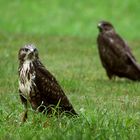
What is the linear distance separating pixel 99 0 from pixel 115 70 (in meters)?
13.3

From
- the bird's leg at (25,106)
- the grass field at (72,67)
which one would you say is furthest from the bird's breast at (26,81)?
the grass field at (72,67)

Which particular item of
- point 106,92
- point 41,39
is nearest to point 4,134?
point 106,92

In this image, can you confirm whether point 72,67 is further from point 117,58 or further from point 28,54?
point 28,54

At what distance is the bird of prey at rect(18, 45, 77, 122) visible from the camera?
9867 millimetres

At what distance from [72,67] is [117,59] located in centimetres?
138

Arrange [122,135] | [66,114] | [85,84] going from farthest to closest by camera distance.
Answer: [85,84] < [66,114] < [122,135]

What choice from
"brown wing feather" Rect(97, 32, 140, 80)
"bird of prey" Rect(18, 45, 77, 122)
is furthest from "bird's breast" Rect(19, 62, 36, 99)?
"brown wing feather" Rect(97, 32, 140, 80)

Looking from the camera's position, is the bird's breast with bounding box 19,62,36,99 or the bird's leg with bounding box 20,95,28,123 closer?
the bird's leg with bounding box 20,95,28,123

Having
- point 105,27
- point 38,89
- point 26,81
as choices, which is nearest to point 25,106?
point 38,89

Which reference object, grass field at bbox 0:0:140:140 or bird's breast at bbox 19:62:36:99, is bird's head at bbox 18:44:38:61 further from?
grass field at bbox 0:0:140:140

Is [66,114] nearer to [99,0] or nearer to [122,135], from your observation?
[122,135]

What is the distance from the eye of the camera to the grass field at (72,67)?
902 centimetres

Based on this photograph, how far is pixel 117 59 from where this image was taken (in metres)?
16.5

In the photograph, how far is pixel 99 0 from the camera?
2966 cm
